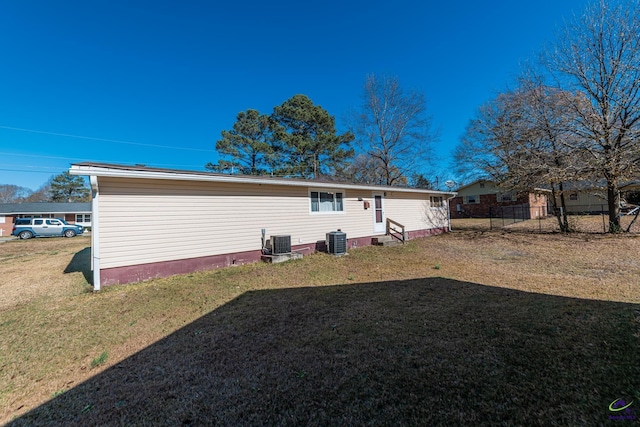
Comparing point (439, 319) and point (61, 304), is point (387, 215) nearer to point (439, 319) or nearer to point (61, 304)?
point (439, 319)

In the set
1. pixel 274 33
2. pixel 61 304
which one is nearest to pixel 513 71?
pixel 274 33

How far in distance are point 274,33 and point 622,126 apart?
15.2 meters

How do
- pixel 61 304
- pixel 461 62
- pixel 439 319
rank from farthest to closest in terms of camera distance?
pixel 461 62 < pixel 61 304 < pixel 439 319

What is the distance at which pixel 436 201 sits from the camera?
49.2 ft

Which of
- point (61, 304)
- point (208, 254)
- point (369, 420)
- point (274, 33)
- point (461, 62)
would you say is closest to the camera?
point (369, 420)

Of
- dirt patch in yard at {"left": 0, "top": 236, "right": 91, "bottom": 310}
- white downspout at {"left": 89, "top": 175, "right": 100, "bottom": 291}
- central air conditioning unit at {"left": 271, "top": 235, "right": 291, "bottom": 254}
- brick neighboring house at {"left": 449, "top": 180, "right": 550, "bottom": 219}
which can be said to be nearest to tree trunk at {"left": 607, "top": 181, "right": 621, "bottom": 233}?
brick neighboring house at {"left": 449, "top": 180, "right": 550, "bottom": 219}

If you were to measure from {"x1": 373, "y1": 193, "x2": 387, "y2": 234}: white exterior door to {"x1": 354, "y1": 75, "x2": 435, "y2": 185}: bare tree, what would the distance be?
9895 millimetres

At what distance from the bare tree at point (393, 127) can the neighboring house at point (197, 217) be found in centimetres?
1165

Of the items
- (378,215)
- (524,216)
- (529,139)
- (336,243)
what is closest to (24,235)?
(336,243)

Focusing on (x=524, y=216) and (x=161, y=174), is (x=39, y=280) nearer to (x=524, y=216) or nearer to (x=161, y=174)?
(x=161, y=174)

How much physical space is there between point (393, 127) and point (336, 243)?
14.9 meters

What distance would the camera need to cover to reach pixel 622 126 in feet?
33.1

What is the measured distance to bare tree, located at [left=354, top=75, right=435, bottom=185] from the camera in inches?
788

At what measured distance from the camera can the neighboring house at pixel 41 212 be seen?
2439 cm
